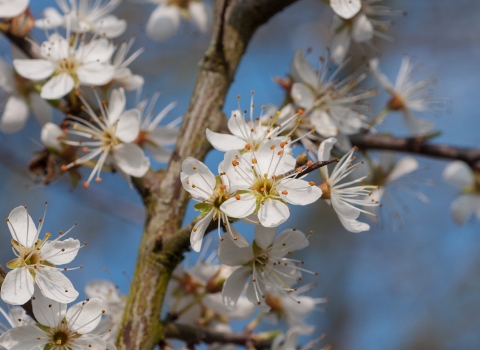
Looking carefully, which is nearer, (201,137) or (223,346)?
(201,137)

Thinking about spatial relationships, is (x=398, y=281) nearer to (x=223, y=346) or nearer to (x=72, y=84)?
(x=223, y=346)

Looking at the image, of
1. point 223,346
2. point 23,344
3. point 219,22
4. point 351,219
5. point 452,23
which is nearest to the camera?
point 23,344

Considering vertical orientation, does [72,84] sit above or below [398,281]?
below

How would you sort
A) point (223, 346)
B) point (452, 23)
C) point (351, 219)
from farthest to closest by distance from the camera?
1. point (452, 23)
2. point (223, 346)
3. point (351, 219)

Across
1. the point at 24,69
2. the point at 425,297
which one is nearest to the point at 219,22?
the point at 24,69

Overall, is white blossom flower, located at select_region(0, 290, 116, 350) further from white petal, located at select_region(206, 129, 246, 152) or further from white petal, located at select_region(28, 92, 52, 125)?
white petal, located at select_region(28, 92, 52, 125)

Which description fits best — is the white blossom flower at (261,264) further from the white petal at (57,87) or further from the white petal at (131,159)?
the white petal at (57,87)

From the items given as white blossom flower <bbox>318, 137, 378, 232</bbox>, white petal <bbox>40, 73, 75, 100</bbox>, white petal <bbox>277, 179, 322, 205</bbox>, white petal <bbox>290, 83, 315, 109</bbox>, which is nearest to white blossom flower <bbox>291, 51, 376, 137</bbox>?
white petal <bbox>290, 83, 315, 109</bbox>

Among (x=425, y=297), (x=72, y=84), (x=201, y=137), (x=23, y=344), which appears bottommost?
(x=23, y=344)
